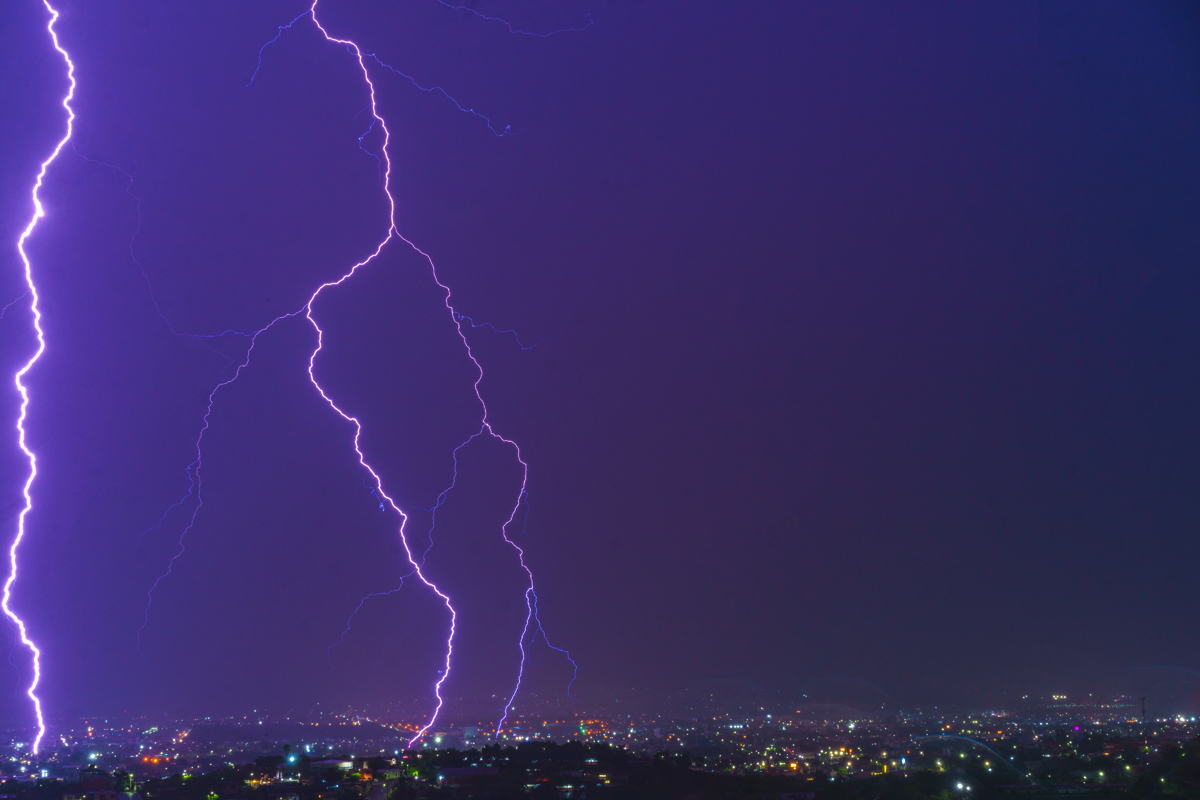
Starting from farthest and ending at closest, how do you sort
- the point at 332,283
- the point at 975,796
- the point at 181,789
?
the point at 181,789, the point at 975,796, the point at 332,283

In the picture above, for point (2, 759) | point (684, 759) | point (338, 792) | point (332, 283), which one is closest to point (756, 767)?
point (684, 759)

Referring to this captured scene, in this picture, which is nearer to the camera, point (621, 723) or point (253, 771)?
point (253, 771)

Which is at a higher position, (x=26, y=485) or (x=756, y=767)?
(x=26, y=485)

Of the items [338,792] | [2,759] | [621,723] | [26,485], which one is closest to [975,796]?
[338,792]

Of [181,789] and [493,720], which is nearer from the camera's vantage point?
[181,789]

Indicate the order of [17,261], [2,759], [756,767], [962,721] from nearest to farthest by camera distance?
[17,261] → [756,767] → [2,759] → [962,721]

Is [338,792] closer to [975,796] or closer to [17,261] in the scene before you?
[17,261]

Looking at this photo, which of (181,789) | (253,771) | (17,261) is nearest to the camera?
(17,261)

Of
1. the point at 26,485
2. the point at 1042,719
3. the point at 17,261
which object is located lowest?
the point at 1042,719

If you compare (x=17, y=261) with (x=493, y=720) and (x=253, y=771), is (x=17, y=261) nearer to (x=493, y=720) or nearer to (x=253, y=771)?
(x=253, y=771)
